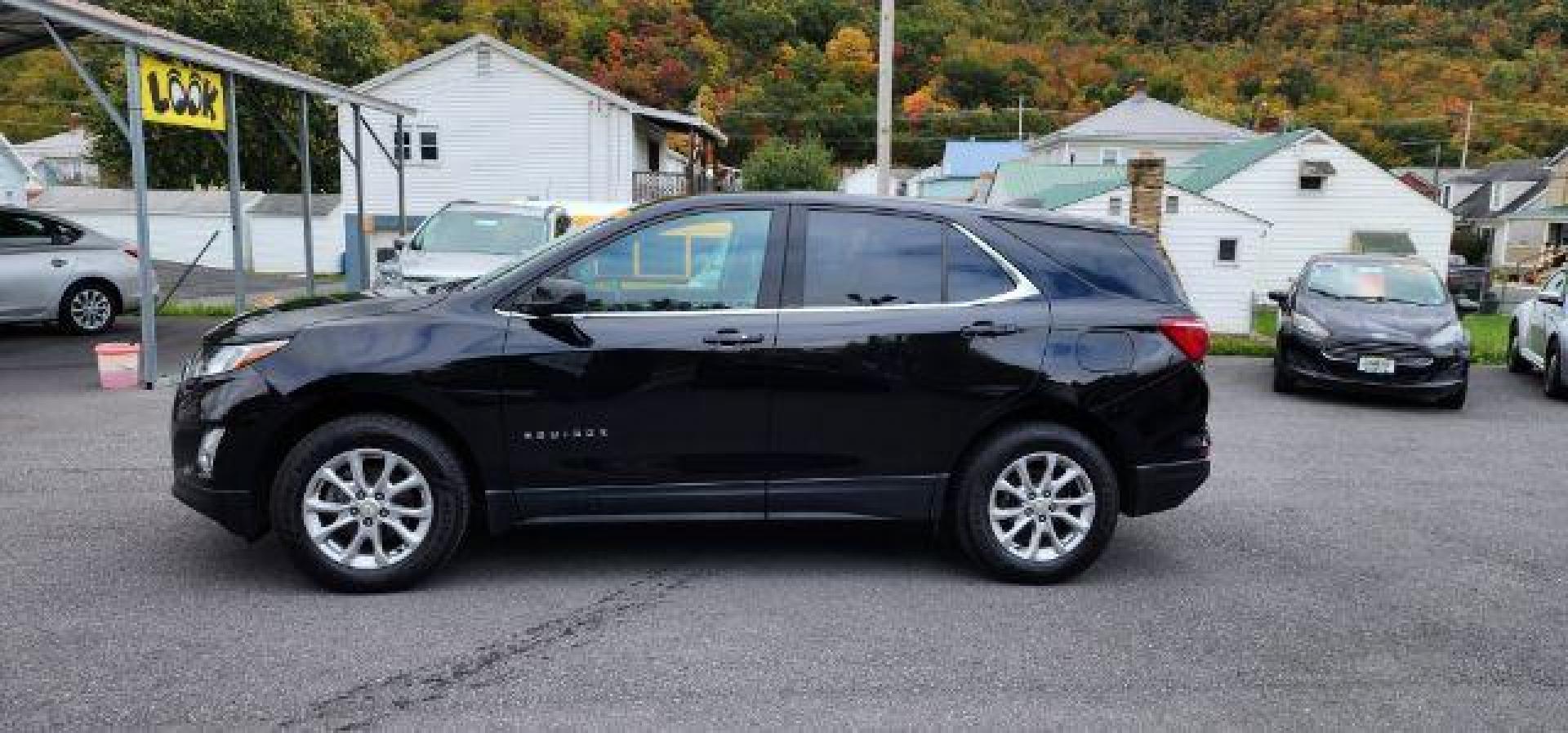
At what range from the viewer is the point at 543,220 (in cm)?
1404

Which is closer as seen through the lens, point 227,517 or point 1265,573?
point 227,517

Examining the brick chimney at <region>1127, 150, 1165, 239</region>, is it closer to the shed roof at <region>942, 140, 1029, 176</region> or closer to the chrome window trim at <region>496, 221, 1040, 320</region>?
the chrome window trim at <region>496, 221, 1040, 320</region>

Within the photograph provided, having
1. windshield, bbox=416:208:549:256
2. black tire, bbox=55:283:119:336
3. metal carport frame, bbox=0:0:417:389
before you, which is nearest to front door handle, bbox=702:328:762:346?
metal carport frame, bbox=0:0:417:389

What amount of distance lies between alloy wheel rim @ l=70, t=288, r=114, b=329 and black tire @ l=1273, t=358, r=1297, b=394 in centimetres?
1364

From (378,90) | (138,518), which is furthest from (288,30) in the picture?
(138,518)

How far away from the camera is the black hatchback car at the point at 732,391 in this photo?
4609mm

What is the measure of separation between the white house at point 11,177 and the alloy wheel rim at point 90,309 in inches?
1394

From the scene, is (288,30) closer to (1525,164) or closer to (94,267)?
(94,267)

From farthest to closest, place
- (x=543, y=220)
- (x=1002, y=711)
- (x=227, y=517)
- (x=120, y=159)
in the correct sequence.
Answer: (x=120, y=159) < (x=543, y=220) < (x=227, y=517) < (x=1002, y=711)

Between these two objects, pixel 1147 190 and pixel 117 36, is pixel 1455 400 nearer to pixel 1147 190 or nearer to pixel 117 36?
pixel 1147 190

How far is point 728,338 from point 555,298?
Result: 0.75m

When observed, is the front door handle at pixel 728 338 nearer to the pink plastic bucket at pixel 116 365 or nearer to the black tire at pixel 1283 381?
the pink plastic bucket at pixel 116 365

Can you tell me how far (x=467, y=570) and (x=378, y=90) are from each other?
28.2 metres

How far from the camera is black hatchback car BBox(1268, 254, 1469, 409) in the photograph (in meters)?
10.9
